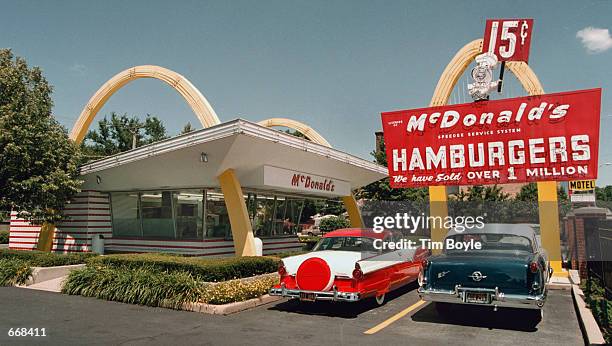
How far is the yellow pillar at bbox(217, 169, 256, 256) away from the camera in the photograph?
601 inches

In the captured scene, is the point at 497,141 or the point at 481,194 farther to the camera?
the point at 481,194

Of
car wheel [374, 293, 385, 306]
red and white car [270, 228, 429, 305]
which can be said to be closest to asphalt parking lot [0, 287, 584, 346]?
car wheel [374, 293, 385, 306]

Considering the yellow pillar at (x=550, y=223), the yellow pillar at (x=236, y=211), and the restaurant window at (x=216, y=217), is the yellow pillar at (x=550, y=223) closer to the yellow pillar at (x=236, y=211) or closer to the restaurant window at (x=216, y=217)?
the yellow pillar at (x=236, y=211)

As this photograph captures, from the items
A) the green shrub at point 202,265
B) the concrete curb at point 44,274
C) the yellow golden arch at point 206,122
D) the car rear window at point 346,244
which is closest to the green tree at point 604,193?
the yellow golden arch at point 206,122

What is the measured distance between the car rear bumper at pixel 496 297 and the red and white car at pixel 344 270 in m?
1.36

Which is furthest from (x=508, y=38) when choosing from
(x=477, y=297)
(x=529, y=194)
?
(x=529, y=194)

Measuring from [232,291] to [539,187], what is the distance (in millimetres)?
10545

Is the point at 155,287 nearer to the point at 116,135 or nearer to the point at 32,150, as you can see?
the point at 32,150

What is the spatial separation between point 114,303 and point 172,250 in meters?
8.17

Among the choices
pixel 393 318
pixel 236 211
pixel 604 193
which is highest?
pixel 604 193

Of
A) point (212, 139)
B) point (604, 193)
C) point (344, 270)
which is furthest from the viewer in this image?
point (604, 193)

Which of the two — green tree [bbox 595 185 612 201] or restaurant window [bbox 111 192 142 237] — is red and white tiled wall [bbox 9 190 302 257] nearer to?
restaurant window [bbox 111 192 142 237]

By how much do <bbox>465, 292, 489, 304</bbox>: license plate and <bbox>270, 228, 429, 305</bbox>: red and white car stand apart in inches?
77.4

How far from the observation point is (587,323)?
7.69 meters
